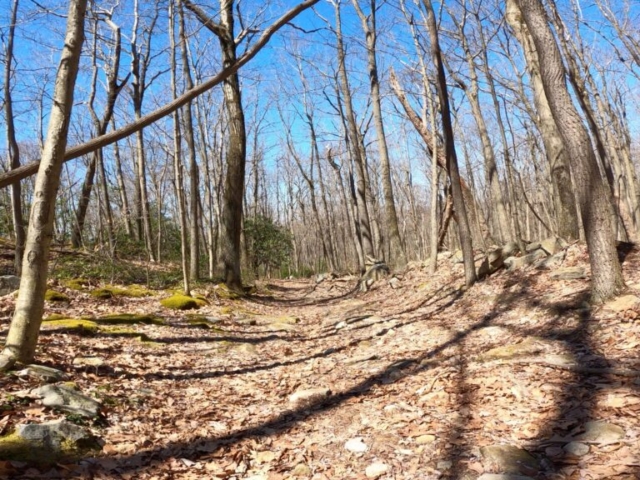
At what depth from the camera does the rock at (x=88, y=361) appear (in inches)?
182

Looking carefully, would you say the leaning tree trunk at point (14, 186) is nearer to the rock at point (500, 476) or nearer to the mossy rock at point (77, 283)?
the mossy rock at point (77, 283)

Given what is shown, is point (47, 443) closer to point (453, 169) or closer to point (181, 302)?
point (181, 302)

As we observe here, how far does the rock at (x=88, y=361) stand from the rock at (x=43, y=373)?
510 mm

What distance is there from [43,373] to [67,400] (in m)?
0.64

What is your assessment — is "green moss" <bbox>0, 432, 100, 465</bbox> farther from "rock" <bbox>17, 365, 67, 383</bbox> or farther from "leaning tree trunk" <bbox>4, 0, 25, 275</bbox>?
"leaning tree trunk" <bbox>4, 0, 25, 275</bbox>

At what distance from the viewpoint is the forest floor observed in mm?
2797

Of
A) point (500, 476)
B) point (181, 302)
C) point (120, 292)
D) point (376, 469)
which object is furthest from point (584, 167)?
point (120, 292)

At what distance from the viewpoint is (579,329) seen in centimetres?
477

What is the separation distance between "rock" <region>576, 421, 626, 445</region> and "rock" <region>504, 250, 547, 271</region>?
558 cm

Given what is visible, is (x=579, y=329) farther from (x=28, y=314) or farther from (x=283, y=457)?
(x=28, y=314)

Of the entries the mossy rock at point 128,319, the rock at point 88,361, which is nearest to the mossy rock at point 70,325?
the mossy rock at point 128,319

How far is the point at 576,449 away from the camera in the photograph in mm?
2635

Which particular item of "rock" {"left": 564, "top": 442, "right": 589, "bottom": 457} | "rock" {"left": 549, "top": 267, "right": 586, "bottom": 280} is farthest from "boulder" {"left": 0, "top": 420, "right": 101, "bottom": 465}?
"rock" {"left": 549, "top": 267, "right": 586, "bottom": 280}

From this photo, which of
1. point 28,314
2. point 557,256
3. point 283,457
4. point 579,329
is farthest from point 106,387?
point 557,256
